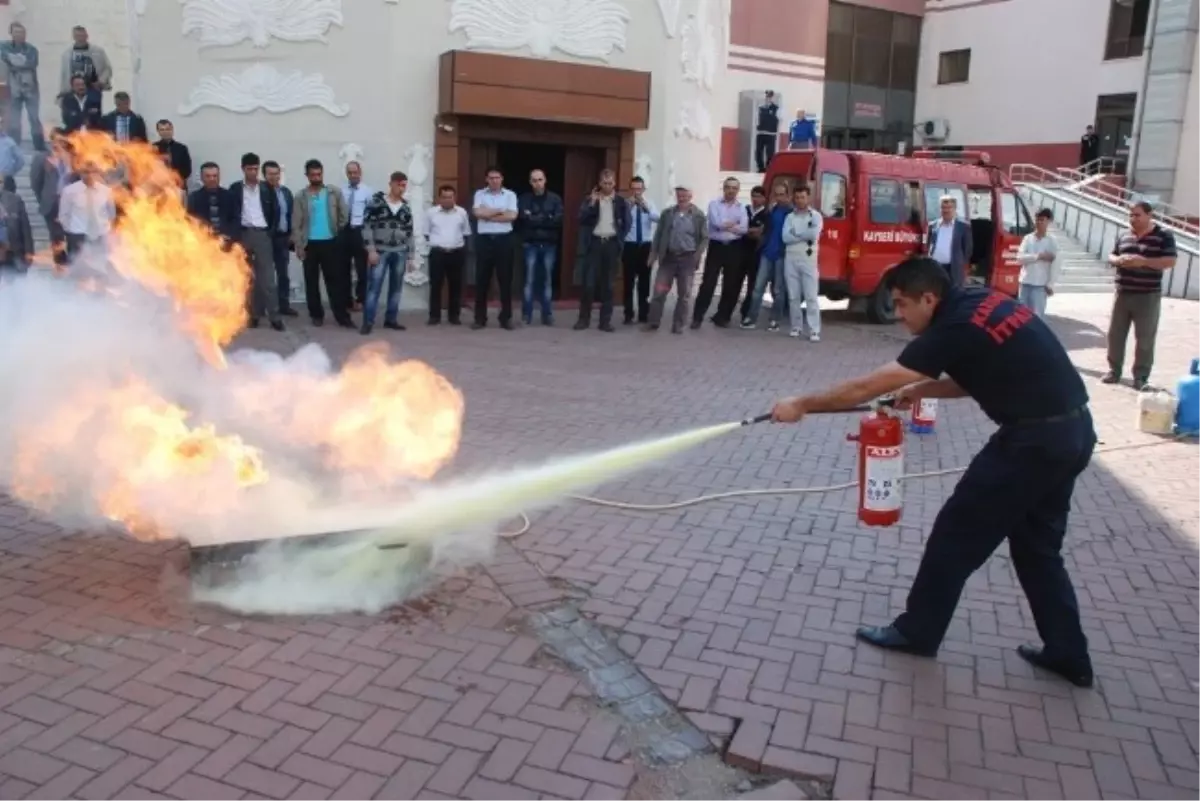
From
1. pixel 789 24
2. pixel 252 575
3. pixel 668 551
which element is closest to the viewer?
pixel 252 575

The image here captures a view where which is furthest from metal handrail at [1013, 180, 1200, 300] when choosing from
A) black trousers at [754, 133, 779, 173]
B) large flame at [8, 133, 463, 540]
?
large flame at [8, 133, 463, 540]

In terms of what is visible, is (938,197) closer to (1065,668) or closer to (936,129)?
(1065,668)

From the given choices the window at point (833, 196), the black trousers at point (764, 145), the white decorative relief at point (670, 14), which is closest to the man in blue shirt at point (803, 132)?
the black trousers at point (764, 145)

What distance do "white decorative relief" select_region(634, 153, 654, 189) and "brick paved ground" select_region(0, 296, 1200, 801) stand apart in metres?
9.15

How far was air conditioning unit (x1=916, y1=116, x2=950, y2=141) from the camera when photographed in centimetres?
3309

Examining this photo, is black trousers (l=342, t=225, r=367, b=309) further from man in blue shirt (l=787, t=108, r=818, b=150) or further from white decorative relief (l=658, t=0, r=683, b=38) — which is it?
man in blue shirt (l=787, t=108, r=818, b=150)

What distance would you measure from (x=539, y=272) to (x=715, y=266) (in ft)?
8.28

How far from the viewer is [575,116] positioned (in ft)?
45.8

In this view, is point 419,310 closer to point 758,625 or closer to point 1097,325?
point 758,625

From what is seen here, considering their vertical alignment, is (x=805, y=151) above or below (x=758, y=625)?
above

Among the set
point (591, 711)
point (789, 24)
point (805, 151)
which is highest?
point (789, 24)

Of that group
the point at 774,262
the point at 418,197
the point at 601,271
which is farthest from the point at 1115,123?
the point at 418,197

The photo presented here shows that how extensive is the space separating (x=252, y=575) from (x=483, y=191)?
29.1ft

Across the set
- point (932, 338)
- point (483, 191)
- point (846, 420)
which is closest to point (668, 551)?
point (932, 338)
